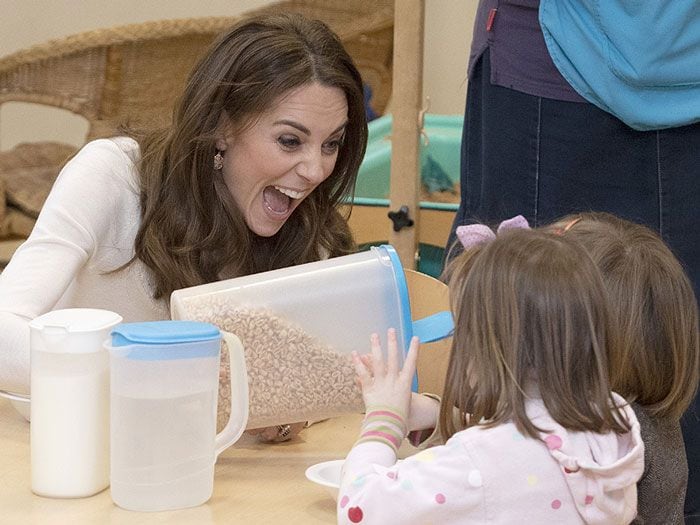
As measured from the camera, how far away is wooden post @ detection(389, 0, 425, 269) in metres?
2.23

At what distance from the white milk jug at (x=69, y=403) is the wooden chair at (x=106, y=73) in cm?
194

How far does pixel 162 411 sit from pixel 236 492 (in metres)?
0.15

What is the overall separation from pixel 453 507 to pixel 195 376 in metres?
0.26

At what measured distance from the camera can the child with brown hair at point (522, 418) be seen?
37.0 inches

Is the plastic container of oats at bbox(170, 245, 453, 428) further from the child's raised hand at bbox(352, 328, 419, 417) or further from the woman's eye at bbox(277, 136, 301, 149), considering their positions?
the woman's eye at bbox(277, 136, 301, 149)

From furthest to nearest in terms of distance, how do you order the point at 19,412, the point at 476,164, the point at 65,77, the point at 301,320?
the point at 65,77 → the point at 476,164 → the point at 19,412 → the point at 301,320

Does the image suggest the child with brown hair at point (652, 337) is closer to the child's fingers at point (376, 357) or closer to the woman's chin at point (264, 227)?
the child's fingers at point (376, 357)

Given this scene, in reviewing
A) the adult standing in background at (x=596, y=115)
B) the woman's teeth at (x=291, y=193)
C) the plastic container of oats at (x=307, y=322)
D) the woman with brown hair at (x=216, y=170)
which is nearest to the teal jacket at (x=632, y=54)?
the adult standing in background at (x=596, y=115)

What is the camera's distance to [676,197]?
5.33 feet

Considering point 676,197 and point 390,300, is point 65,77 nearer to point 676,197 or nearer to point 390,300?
point 676,197

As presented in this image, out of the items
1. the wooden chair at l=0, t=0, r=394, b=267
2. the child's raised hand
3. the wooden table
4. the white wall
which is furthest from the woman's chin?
the white wall

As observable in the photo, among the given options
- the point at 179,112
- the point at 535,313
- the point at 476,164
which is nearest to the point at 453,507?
the point at 535,313

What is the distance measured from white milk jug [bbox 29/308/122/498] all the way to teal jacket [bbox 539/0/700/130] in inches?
33.5

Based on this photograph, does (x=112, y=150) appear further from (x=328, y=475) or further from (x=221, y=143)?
(x=328, y=475)
